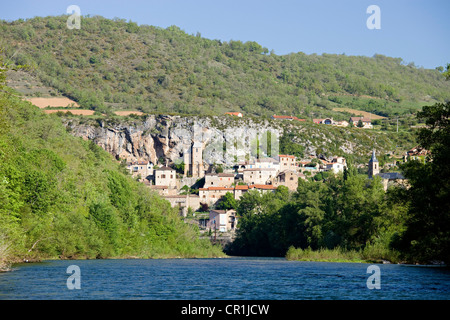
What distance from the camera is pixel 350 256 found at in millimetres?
58250

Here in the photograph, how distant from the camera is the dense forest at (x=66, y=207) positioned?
44.1 metres

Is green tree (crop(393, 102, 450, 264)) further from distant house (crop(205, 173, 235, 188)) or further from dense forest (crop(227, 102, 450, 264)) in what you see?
distant house (crop(205, 173, 235, 188))

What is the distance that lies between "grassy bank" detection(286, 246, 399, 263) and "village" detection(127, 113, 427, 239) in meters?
72.1

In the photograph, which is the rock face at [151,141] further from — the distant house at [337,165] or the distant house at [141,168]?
the distant house at [337,165]

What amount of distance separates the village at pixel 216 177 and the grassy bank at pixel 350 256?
72.1 metres

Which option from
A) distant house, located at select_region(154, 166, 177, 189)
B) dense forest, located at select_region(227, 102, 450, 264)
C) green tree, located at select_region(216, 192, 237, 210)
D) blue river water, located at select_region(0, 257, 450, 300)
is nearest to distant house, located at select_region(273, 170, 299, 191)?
green tree, located at select_region(216, 192, 237, 210)

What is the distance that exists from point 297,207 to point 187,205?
2859 inches

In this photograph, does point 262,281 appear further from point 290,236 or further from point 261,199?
point 261,199

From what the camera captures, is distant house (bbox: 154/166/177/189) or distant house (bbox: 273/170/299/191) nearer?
distant house (bbox: 273/170/299/191)

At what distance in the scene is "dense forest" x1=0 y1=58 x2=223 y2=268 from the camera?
44.1m

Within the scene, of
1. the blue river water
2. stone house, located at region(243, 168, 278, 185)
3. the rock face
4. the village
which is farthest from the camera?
the rock face

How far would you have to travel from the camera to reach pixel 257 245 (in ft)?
333

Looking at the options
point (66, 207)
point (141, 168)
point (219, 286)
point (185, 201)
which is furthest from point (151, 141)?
point (219, 286)

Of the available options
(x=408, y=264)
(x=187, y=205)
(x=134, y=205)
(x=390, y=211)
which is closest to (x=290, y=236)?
(x=134, y=205)
